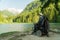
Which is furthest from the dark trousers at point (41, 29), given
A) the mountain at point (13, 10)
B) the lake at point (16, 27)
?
the mountain at point (13, 10)

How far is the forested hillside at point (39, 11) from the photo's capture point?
2959 mm

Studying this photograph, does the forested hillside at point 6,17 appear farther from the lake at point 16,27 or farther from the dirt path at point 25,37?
the dirt path at point 25,37

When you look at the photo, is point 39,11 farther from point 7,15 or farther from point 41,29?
point 7,15

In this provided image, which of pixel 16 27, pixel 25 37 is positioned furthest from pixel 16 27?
pixel 25 37

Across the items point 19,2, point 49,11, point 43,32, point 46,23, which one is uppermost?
point 19,2

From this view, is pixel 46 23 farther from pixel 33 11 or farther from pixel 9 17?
pixel 9 17

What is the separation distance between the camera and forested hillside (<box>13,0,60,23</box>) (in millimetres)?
2959

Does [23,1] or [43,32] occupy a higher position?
[23,1]

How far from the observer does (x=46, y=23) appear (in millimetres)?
2896

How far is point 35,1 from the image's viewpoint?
2980mm

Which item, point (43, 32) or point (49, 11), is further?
point (49, 11)

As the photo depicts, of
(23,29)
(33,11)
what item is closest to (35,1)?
(33,11)

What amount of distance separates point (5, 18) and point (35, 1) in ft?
2.34

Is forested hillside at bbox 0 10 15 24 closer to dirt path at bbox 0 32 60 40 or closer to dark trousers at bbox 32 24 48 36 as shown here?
dirt path at bbox 0 32 60 40
